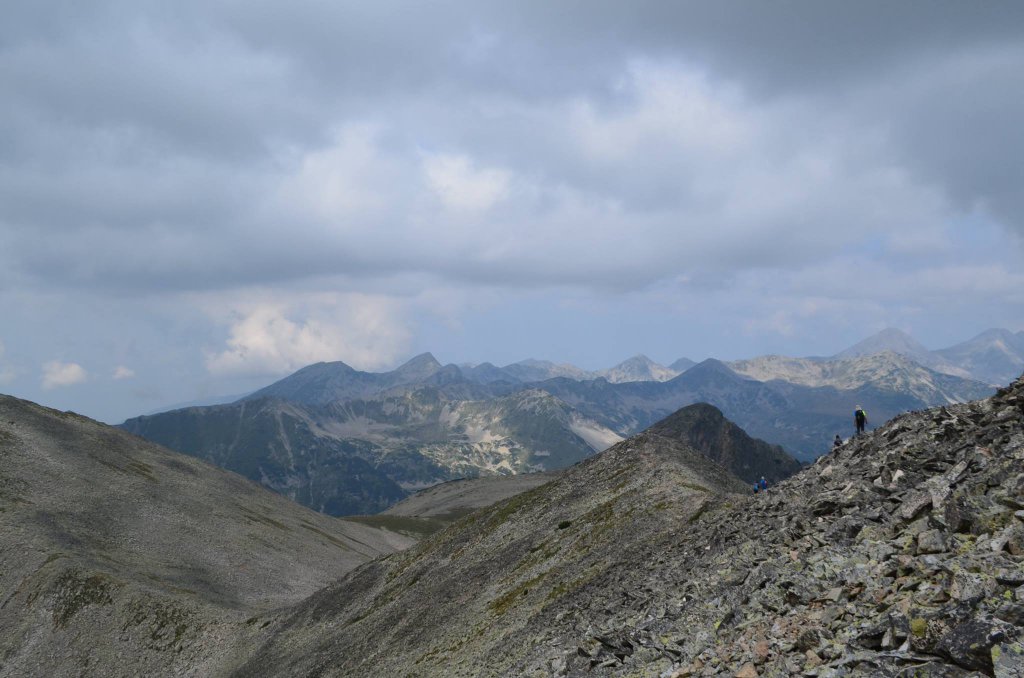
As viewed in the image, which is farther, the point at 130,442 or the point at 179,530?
the point at 130,442

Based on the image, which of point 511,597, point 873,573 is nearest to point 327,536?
point 511,597

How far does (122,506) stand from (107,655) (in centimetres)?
5082

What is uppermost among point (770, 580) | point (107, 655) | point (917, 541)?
point (917, 541)

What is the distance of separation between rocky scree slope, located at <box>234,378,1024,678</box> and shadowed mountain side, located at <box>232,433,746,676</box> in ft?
0.90

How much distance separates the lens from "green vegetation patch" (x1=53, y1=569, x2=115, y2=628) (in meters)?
83.0

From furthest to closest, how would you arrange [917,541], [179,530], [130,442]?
[130,442], [179,530], [917,541]

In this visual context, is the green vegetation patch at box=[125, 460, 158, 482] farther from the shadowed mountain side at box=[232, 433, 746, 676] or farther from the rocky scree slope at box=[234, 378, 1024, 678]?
the rocky scree slope at box=[234, 378, 1024, 678]

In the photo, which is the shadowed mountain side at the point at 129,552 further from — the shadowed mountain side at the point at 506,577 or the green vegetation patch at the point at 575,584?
the green vegetation patch at the point at 575,584

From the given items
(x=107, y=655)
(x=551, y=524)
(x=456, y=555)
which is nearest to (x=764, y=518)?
(x=551, y=524)

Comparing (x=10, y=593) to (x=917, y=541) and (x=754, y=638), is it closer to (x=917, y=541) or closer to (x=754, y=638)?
(x=754, y=638)

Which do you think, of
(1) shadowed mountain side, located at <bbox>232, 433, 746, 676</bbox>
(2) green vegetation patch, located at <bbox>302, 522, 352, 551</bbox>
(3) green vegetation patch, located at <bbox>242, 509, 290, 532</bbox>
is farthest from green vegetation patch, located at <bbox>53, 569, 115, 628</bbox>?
(2) green vegetation patch, located at <bbox>302, 522, 352, 551</bbox>

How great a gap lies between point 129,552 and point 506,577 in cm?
8163

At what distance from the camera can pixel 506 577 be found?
5662cm

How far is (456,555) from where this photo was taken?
70688 mm
